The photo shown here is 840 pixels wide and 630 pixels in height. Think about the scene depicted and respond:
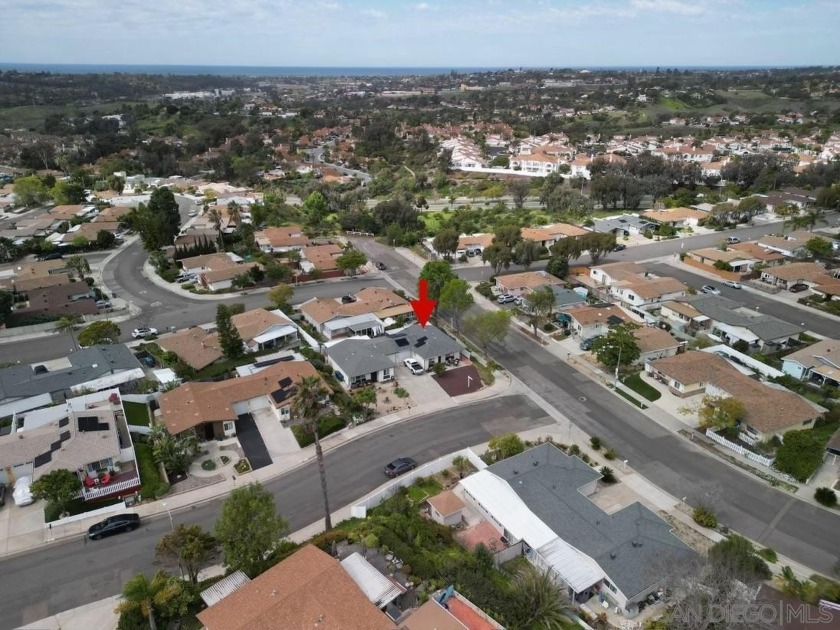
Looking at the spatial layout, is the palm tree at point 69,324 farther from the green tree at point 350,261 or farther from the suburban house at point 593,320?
the suburban house at point 593,320

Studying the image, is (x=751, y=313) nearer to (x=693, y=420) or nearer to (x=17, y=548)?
(x=693, y=420)

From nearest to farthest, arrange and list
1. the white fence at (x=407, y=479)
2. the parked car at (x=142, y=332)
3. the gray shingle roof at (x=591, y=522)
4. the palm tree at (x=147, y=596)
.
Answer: the palm tree at (x=147, y=596) < the gray shingle roof at (x=591, y=522) < the white fence at (x=407, y=479) < the parked car at (x=142, y=332)

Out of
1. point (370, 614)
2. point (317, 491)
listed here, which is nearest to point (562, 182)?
point (317, 491)

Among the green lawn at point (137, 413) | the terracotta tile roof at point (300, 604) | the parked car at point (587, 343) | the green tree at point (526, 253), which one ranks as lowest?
the parked car at point (587, 343)

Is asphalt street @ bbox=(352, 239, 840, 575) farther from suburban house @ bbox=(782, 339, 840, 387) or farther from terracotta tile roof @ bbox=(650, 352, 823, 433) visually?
suburban house @ bbox=(782, 339, 840, 387)

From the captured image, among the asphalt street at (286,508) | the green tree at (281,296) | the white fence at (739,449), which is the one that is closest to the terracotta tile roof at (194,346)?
the green tree at (281,296)

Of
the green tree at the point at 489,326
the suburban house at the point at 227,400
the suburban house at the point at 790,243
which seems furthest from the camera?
the suburban house at the point at 790,243

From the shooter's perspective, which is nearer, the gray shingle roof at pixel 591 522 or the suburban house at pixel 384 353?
the gray shingle roof at pixel 591 522
